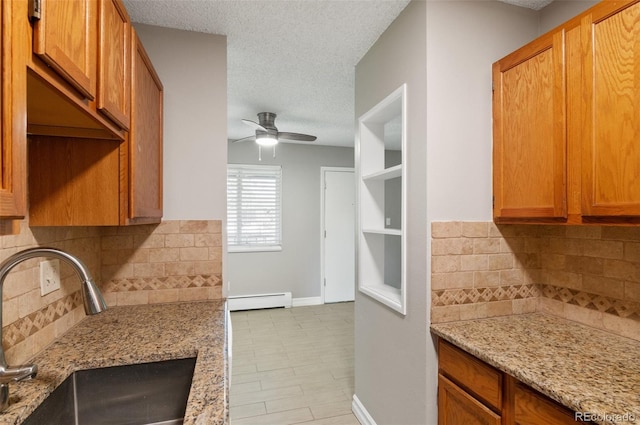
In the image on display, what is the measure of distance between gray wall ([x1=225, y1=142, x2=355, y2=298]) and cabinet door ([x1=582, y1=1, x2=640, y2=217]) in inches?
157

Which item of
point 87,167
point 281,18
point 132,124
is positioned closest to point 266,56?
point 281,18

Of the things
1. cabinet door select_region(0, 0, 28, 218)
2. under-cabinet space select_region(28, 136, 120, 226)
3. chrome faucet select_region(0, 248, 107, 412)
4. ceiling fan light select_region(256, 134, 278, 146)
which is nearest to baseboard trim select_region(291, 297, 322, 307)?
ceiling fan light select_region(256, 134, 278, 146)

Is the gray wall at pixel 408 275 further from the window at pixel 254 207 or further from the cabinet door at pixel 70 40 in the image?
the window at pixel 254 207

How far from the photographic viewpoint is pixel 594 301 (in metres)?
1.52

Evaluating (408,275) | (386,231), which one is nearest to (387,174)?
(386,231)

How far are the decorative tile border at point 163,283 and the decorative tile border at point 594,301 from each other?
1.85m

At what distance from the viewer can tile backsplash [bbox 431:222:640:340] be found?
1415 millimetres

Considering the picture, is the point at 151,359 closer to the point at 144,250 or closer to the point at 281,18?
the point at 144,250

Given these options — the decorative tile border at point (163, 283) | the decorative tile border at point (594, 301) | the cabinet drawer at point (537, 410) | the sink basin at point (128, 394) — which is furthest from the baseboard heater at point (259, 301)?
the cabinet drawer at point (537, 410)

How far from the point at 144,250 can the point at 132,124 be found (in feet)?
2.69

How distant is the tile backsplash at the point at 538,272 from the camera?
1415 millimetres

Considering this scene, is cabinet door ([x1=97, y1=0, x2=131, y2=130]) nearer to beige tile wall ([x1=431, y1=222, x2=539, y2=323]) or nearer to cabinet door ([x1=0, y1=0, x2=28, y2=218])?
cabinet door ([x1=0, y1=0, x2=28, y2=218])

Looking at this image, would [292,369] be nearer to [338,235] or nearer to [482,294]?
[482,294]

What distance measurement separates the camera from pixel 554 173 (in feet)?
4.39
